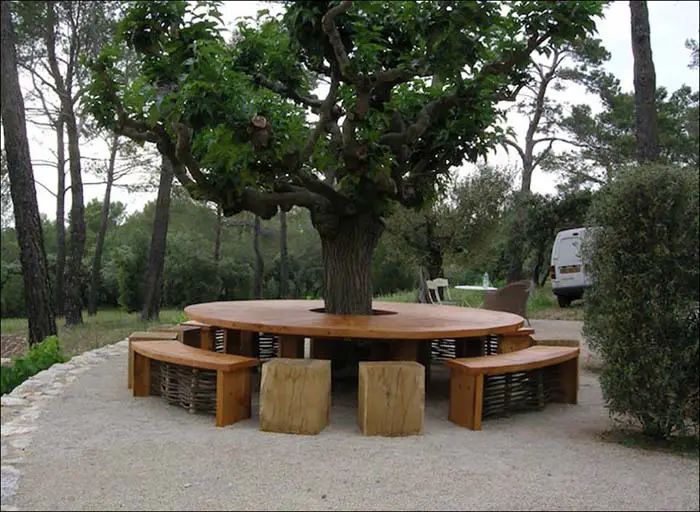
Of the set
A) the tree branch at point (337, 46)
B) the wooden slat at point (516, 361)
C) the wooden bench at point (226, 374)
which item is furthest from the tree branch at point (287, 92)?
the wooden slat at point (516, 361)

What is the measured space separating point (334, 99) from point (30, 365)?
354cm

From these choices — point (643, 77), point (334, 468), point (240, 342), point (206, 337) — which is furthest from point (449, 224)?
point (334, 468)

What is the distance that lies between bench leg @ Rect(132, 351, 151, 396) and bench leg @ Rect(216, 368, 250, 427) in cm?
111

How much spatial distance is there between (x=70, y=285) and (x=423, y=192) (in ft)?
32.9

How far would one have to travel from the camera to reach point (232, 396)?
4109 mm

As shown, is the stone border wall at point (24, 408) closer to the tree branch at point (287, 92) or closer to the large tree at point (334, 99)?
the large tree at point (334, 99)

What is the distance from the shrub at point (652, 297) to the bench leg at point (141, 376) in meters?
3.27

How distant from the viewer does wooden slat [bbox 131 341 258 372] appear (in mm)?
4113

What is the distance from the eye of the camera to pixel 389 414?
3873 millimetres

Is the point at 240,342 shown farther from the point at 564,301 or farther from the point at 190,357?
the point at 564,301

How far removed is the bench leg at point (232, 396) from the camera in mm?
4043

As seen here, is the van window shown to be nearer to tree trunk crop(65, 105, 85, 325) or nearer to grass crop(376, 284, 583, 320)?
A: grass crop(376, 284, 583, 320)

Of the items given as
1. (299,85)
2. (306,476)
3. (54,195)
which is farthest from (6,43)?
(54,195)

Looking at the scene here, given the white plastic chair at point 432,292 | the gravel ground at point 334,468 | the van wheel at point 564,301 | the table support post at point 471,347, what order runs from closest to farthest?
the gravel ground at point 334,468 → the table support post at point 471,347 → the white plastic chair at point 432,292 → the van wheel at point 564,301
